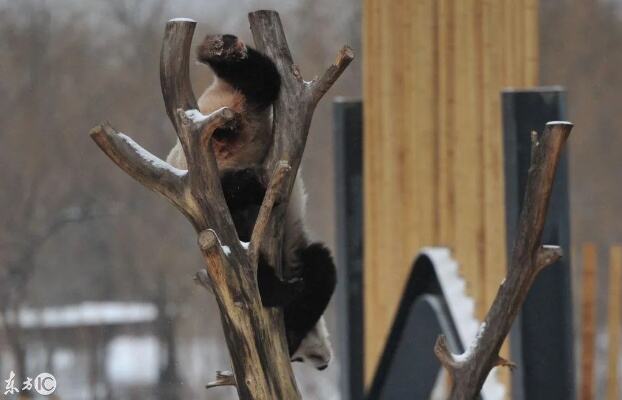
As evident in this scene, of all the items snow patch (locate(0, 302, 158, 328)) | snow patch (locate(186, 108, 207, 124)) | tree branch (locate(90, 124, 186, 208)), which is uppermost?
snow patch (locate(186, 108, 207, 124))

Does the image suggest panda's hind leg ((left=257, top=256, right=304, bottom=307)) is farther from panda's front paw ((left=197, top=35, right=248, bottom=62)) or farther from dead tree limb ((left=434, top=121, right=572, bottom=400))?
panda's front paw ((left=197, top=35, right=248, bottom=62))

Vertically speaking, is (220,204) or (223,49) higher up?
(223,49)

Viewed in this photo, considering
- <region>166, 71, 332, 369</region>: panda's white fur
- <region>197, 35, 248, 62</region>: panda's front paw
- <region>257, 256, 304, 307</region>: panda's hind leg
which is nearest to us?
<region>257, 256, 304, 307</region>: panda's hind leg

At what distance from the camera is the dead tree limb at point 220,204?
73.3 inches

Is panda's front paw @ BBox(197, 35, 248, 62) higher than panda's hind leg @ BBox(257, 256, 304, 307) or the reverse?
higher

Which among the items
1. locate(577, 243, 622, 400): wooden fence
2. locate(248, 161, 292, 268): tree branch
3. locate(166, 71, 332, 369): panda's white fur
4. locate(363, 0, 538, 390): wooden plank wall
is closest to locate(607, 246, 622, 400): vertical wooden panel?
locate(577, 243, 622, 400): wooden fence

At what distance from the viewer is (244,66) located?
6.90 ft

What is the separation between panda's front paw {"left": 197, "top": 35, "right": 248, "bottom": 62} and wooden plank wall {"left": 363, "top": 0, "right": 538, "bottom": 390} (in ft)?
5.30

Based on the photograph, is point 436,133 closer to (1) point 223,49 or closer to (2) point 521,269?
(1) point 223,49

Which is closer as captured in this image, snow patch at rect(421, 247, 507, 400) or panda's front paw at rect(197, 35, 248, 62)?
panda's front paw at rect(197, 35, 248, 62)

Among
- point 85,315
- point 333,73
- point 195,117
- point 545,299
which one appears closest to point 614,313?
point 545,299

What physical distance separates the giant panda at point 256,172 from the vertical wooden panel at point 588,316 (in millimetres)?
2347

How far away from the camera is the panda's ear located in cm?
209

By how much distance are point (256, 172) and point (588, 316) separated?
2897 mm
